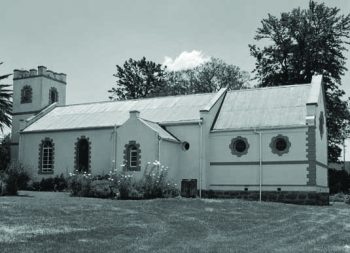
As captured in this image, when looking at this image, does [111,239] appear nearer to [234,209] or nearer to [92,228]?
[92,228]

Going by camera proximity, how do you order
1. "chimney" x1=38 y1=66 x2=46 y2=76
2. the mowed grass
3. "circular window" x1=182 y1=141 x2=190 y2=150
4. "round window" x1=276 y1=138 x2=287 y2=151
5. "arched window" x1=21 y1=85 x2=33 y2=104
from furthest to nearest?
"chimney" x1=38 y1=66 x2=46 y2=76
"arched window" x1=21 y1=85 x2=33 y2=104
"circular window" x1=182 y1=141 x2=190 y2=150
"round window" x1=276 y1=138 x2=287 y2=151
the mowed grass

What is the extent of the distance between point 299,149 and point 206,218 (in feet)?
47.5

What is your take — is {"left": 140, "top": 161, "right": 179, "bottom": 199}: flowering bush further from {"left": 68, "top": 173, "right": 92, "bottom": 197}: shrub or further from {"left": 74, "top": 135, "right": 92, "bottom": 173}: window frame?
{"left": 74, "top": 135, "right": 92, "bottom": 173}: window frame

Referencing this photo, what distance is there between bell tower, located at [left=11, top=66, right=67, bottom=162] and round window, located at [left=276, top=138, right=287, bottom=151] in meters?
24.3

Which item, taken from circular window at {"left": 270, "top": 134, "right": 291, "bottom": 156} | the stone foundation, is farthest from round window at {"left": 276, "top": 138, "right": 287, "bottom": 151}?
the stone foundation

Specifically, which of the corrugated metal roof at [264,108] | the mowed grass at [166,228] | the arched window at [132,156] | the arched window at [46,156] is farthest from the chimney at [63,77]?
the mowed grass at [166,228]

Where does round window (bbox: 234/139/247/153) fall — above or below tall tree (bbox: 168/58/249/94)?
below

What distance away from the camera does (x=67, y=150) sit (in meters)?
41.1

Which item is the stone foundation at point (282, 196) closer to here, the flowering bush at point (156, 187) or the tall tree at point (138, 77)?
→ the flowering bush at point (156, 187)

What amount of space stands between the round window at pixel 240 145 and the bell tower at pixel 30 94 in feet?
70.4

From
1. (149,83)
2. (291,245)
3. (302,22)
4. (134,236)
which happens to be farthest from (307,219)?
(149,83)

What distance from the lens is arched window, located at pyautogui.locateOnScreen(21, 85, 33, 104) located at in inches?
1986

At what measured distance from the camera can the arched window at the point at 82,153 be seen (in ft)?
132

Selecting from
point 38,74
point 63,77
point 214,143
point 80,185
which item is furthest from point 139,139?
point 63,77
